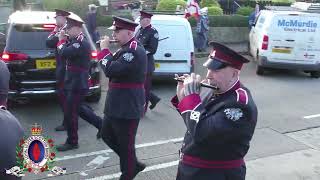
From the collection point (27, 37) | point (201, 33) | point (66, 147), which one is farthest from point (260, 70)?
point (66, 147)

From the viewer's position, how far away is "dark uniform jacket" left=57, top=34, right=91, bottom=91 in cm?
593

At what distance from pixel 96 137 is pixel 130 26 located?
8.31 ft

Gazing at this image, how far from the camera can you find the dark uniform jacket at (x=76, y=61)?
5.93m

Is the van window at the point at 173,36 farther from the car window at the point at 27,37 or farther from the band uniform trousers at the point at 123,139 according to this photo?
the band uniform trousers at the point at 123,139

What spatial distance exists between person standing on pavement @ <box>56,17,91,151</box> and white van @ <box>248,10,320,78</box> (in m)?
6.98

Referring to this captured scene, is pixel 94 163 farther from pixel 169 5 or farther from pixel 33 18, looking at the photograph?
pixel 169 5

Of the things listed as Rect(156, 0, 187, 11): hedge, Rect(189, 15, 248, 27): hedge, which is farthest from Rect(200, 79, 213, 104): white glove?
Rect(156, 0, 187, 11): hedge

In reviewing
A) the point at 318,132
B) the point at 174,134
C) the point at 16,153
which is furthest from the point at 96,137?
the point at 16,153

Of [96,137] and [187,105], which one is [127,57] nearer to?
[187,105]

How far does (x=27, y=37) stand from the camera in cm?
766

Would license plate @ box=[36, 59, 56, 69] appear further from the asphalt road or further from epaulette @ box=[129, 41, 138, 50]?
epaulette @ box=[129, 41, 138, 50]

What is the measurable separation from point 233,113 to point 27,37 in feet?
18.1

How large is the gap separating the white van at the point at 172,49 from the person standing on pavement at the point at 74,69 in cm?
413

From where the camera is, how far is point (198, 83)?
10.3 feet
